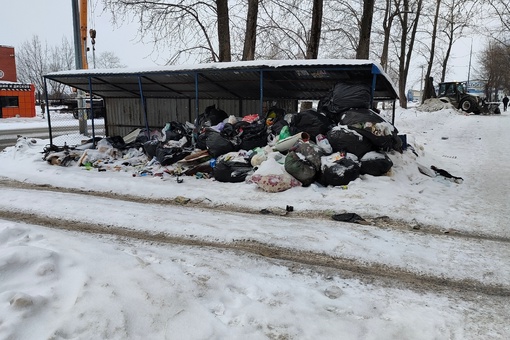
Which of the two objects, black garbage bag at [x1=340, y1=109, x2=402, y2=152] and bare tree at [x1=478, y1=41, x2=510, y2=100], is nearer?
black garbage bag at [x1=340, y1=109, x2=402, y2=152]

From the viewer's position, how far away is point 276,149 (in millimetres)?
7121

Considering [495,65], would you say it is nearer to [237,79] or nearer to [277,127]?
[237,79]

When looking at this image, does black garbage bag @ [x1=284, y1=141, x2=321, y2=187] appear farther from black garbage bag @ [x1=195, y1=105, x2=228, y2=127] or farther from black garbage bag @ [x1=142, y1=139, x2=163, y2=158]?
black garbage bag @ [x1=142, y1=139, x2=163, y2=158]

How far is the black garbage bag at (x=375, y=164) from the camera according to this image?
6.38 meters

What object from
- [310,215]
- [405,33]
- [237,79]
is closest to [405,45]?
[405,33]

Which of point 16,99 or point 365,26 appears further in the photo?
point 16,99

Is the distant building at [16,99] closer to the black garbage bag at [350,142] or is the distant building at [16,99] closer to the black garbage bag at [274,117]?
the black garbage bag at [274,117]

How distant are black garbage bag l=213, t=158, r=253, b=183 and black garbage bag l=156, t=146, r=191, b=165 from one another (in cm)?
140

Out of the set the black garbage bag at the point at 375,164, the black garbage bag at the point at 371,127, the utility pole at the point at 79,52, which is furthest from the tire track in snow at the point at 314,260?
the utility pole at the point at 79,52

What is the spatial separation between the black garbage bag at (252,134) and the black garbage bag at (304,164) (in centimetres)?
139

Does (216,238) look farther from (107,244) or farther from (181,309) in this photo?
(181,309)

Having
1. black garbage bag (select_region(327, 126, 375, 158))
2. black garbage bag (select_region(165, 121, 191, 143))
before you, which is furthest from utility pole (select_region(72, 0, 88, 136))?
black garbage bag (select_region(327, 126, 375, 158))

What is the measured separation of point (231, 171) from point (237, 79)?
3.56 metres

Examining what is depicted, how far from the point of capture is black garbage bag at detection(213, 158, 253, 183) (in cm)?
683
